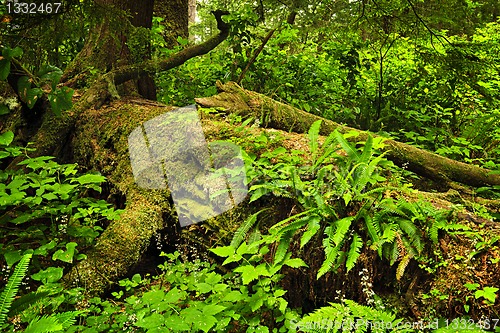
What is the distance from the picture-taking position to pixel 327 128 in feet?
15.9

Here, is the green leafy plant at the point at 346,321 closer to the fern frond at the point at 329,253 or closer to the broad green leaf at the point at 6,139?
the fern frond at the point at 329,253

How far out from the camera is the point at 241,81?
6.63m

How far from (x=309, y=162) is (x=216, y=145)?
40.0 inches

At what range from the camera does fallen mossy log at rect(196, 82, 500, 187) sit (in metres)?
4.20

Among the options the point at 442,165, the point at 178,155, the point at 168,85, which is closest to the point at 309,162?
the point at 178,155

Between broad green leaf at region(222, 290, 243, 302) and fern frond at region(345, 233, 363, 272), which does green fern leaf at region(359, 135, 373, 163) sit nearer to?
fern frond at region(345, 233, 363, 272)

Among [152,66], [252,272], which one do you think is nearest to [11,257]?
[252,272]

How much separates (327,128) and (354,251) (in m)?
2.49

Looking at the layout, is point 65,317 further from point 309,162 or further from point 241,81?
point 241,81

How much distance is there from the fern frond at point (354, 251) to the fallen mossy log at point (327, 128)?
1742 mm

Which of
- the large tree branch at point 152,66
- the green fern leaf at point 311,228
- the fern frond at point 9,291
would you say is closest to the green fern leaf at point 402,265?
the green fern leaf at point 311,228

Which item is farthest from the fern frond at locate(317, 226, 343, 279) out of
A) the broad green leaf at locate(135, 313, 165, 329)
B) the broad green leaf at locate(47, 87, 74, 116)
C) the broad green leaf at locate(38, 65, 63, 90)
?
the broad green leaf at locate(38, 65, 63, 90)

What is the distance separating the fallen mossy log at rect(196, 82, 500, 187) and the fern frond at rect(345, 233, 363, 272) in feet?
5.72

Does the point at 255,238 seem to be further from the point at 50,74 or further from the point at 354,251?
the point at 50,74
